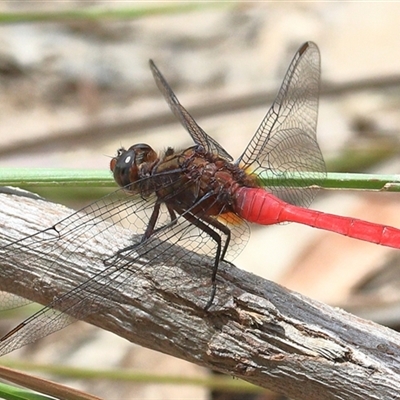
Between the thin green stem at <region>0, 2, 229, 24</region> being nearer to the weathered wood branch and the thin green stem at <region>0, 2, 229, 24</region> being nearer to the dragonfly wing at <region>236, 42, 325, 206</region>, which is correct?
the dragonfly wing at <region>236, 42, 325, 206</region>

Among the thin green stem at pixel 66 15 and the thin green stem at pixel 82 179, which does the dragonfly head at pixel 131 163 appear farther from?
the thin green stem at pixel 66 15

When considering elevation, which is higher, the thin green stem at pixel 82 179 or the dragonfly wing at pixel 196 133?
the dragonfly wing at pixel 196 133


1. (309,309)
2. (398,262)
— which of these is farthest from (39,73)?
(309,309)

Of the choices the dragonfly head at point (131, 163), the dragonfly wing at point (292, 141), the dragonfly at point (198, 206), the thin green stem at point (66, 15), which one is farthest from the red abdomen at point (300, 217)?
the thin green stem at point (66, 15)

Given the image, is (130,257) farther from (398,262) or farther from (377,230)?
(398,262)

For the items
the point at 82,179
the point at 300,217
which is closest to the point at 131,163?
the point at 82,179

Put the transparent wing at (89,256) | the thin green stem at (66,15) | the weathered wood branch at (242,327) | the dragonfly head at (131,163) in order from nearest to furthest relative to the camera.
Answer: the weathered wood branch at (242,327) → the transparent wing at (89,256) → the dragonfly head at (131,163) → the thin green stem at (66,15)

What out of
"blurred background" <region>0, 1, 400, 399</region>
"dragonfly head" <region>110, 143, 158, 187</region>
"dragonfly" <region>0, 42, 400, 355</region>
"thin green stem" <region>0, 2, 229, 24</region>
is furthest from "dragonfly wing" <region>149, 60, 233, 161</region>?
"blurred background" <region>0, 1, 400, 399</region>

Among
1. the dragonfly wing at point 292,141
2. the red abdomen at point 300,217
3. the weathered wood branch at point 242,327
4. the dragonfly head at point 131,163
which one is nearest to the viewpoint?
the weathered wood branch at point 242,327

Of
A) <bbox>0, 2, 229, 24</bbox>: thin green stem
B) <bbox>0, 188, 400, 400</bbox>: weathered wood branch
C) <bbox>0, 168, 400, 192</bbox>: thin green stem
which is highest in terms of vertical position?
<bbox>0, 2, 229, 24</bbox>: thin green stem
